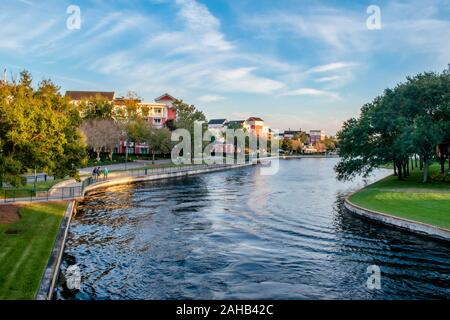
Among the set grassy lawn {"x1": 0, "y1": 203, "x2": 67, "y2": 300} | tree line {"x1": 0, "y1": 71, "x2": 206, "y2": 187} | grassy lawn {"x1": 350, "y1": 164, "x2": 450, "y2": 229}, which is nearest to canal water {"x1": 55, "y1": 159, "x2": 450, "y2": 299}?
grassy lawn {"x1": 0, "y1": 203, "x2": 67, "y2": 300}

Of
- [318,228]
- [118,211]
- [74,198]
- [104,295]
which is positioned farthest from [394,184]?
[104,295]

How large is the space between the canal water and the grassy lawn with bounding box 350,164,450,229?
2545 millimetres

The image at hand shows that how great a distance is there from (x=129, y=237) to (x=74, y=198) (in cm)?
1439

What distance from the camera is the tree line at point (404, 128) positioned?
1809 inches

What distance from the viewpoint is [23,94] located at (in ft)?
118

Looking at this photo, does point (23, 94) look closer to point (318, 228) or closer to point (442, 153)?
point (318, 228)

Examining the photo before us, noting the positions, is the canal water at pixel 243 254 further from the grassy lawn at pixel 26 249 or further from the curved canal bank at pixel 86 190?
the grassy lawn at pixel 26 249

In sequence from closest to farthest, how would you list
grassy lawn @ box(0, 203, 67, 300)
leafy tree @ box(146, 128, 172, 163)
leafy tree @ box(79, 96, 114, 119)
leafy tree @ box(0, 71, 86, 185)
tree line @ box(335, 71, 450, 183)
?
1. grassy lawn @ box(0, 203, 67, 300)
2. leafy tree @ box(0, 71, 86, 185)
3. tree line @ box(335, 71, 450, 183)
4. leafy tree @ box(146, 128, 172, 163)
5. leafy tree @ box(79, 96, 114, 119)

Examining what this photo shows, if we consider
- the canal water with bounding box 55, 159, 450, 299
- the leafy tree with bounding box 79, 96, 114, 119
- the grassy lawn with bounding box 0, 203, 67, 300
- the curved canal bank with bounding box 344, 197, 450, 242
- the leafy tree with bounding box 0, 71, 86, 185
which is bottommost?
the canal water with bounding box 55, 159, 450, 299

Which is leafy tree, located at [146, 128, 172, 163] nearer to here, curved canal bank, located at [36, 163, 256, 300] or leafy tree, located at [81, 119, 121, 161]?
leafy tree, located at [81, 119, 121, 161]

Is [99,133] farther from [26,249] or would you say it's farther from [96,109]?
[26,249]

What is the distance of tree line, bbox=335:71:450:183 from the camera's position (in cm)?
→ 4594

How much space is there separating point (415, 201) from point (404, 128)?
13065 millimetres

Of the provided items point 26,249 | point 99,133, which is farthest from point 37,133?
point 99,133
